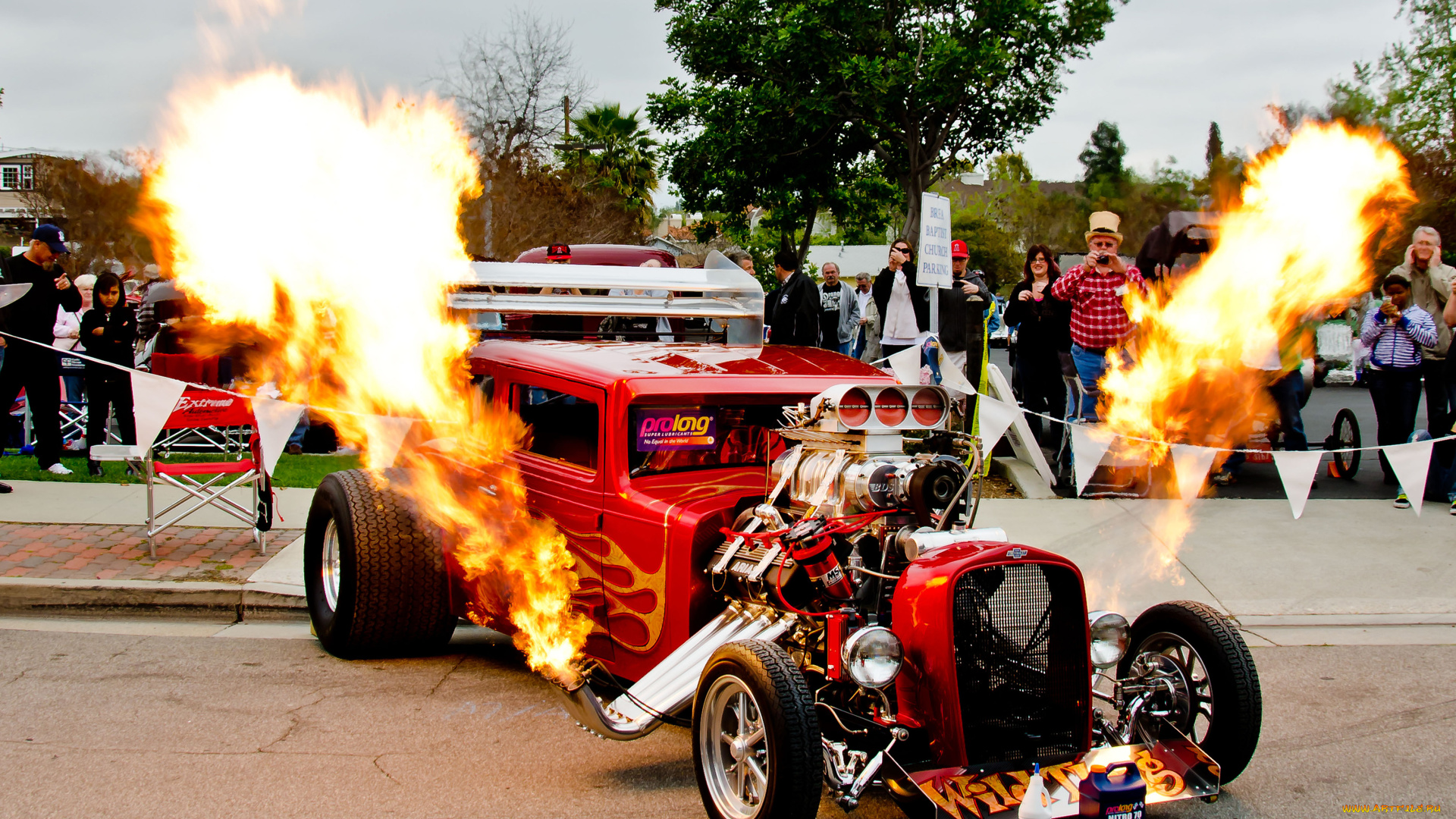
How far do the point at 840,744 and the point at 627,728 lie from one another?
2.95 ft

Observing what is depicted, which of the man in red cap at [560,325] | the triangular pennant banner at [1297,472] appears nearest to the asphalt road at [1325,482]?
the triangular pennant banner at [1297,472]

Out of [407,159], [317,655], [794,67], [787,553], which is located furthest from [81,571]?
[794,67]

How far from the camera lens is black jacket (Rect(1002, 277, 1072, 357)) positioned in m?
9.38

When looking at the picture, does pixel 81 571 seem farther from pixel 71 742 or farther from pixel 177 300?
pixel 177 300

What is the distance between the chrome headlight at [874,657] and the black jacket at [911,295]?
7.33m

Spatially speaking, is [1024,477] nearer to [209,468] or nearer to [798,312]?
[798,312]

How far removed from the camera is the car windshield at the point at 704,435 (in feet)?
15.5

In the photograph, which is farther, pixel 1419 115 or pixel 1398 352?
pixel 1398 352

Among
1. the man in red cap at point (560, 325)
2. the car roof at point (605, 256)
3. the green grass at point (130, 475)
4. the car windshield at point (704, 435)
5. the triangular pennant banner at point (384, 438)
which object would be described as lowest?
the green grass at point (130, 475)

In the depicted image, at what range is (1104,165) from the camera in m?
5.08

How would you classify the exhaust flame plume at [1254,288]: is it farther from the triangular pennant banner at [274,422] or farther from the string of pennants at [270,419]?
the triangular pennant banner at [274,422]

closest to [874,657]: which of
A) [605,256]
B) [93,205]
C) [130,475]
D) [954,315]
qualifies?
[954,315]

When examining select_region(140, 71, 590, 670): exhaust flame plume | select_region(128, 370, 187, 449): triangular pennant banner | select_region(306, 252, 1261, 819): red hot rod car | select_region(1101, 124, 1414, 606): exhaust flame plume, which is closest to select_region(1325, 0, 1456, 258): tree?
select_region(1101, 124, 1414, 606): exhaust flame plume

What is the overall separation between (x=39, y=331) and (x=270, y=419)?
4.22 metres
